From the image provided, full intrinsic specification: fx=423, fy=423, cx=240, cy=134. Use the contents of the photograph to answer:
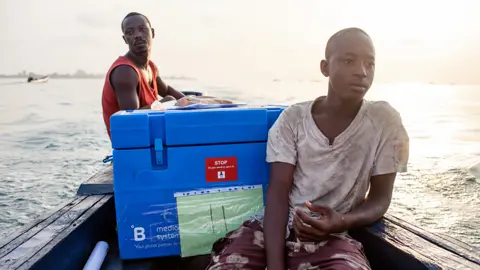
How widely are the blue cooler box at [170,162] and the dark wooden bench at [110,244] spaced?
164mm

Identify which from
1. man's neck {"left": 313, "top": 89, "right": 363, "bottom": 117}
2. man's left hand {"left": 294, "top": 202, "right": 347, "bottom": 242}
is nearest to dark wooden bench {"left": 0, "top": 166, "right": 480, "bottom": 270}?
man's left hand {"left": 294, "top": 202, "right": 347, "bottom": 242}

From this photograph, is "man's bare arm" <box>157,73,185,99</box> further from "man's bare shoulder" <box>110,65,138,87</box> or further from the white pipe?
the white pipe

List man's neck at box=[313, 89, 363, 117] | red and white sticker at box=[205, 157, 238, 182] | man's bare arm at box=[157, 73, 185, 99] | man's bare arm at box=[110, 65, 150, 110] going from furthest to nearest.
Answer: man's bare arm at box=[157, 73, 185, 99] < man's bare arm at box=[110, 65, 150, 110] < red and white sticker at box=[205, 157, 238, 182] < man's neck at box=[313, 89, 363, 117]

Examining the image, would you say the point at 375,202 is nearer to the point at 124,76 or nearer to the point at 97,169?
the point at 124,76

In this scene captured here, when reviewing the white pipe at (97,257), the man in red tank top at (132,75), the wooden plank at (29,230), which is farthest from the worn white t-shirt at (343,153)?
the man in red tank top at (132,75)

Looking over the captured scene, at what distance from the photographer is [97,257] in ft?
6.19

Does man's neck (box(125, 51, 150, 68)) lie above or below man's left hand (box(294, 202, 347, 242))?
above

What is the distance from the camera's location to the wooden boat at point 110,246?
1473mm

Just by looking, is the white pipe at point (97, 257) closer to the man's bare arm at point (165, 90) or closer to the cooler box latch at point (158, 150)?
the cooler box latch at point (158, 150)

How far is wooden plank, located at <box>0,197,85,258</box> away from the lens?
159cm

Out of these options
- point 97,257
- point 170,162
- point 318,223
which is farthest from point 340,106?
point 97,257

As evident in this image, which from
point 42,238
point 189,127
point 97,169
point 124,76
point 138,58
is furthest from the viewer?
point 97,169

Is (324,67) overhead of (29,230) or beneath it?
overhead

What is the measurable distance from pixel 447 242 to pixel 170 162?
1163 millimetres
